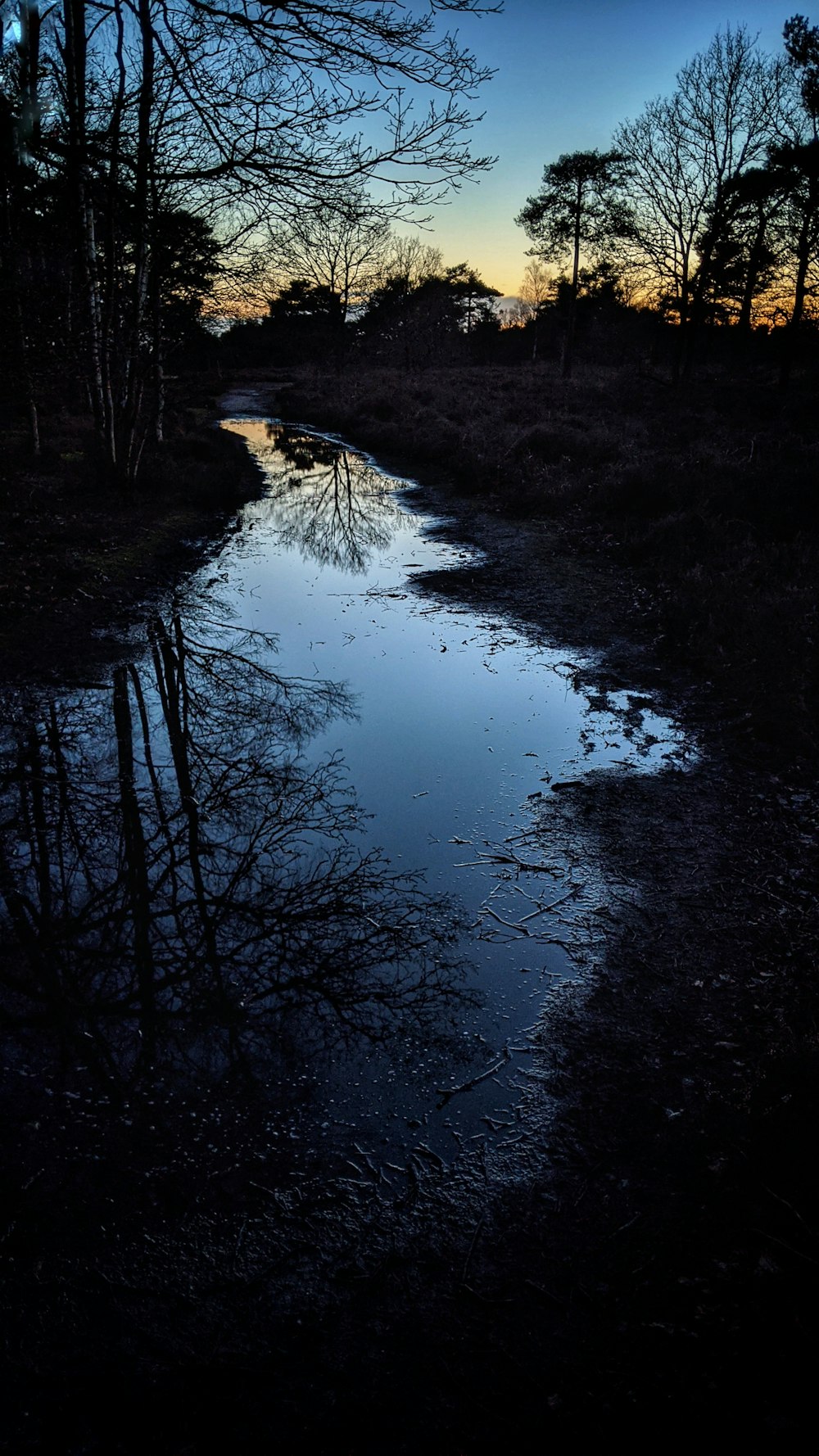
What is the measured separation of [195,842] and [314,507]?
13.3 m

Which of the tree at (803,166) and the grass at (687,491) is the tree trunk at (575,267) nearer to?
the grass at (687,491)

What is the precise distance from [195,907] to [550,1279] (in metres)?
2.61

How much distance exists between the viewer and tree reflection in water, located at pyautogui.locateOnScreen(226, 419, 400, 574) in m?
13.9

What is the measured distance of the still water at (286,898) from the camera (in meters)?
3.21

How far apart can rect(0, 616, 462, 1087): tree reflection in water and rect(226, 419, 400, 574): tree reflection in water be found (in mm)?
7025

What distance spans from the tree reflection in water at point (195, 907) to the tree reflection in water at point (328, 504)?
7.03 m

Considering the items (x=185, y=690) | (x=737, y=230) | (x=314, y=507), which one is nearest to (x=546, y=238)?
(x=737, y=230)

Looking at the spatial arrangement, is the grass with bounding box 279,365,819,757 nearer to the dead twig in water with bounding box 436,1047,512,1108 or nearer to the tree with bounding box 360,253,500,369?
the dead twig in water with bounding box 436,1047,512,1108

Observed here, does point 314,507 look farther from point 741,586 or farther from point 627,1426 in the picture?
point 627,1426

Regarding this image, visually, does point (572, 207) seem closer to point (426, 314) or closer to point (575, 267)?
point (575, 267)

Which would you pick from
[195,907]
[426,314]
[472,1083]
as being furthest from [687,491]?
[426,314]

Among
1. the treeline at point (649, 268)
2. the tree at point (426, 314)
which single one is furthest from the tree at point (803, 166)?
Answer: the tree at point (426, 314)

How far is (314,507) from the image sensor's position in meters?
17.1

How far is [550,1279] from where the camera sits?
2600mm
